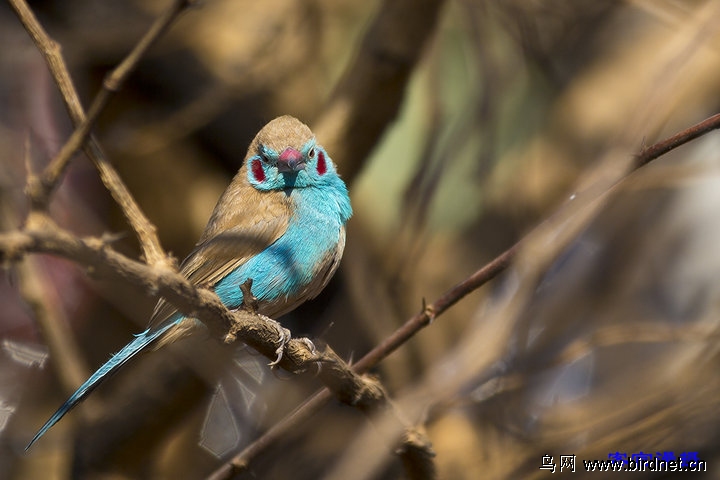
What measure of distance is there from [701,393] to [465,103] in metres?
2.84

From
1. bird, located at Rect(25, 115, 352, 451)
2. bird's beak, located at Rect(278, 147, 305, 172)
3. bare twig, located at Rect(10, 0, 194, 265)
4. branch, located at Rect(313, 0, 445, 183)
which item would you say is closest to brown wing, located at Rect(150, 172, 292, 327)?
bird, located at Rect(25, 115, 352, 451)

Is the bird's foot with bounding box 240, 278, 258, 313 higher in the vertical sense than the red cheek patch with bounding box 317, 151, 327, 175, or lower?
lower

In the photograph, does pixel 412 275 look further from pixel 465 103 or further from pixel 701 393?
pixel 701 393

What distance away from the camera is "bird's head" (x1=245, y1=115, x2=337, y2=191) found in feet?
12.1

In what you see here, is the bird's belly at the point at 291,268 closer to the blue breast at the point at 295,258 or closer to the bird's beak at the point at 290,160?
the blue breast at the point at 295,258

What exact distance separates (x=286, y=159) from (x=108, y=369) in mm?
1077

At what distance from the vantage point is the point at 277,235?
3686 millimetres

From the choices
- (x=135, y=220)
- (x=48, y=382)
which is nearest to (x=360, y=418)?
(x=48, y=382)

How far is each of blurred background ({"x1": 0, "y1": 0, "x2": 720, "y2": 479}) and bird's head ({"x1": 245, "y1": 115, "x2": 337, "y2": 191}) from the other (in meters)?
0.63

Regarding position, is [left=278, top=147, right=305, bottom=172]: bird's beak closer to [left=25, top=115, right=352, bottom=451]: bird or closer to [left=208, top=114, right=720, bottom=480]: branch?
[left=25, top=115, right=352, bottom=451]: bird

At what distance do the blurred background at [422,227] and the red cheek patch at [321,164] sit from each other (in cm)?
56

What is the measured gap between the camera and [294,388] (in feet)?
15.2

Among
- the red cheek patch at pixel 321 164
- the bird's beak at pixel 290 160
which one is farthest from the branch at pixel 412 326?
the red cheek patch at pixel 321 164

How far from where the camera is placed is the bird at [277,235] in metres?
3.59
